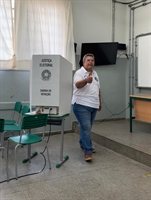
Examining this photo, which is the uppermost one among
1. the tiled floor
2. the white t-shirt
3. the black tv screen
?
the black tv screen

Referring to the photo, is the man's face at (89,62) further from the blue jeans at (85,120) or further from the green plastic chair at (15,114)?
the green plastic chair at (15,114)

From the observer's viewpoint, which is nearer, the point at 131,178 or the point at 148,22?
the point at 131,178

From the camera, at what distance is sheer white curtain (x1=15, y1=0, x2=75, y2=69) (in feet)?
14.6

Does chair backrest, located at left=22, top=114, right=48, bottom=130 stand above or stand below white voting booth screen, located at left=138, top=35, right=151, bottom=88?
below

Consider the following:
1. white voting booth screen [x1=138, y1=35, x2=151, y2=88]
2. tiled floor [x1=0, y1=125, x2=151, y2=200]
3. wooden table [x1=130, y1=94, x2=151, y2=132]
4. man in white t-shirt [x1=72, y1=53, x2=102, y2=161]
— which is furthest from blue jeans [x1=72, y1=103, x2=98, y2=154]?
white voting booth screen [x1=138, y1=35, x2=151, y2=88]

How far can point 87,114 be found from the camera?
3258 mm

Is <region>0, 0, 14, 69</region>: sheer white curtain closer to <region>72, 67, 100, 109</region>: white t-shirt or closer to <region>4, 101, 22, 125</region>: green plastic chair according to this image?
<region>4, 101, 22, 125</region>: green plastic chair

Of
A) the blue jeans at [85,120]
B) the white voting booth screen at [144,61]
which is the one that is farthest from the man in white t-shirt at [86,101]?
the white voting booth screen at [144,61]

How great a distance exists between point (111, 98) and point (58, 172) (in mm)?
3122

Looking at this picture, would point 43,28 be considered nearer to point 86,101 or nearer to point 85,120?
point 86,101

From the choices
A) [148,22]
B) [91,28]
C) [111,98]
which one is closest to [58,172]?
[111,98]

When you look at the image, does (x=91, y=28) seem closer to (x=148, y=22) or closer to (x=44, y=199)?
(x=148, y=22)

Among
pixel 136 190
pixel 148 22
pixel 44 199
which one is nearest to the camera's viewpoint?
pixel 44 199

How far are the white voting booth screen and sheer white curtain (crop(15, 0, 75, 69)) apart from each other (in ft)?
5.21
